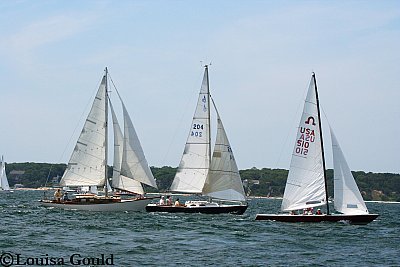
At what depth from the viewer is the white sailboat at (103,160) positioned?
2218 inches

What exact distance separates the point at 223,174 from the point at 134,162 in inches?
261

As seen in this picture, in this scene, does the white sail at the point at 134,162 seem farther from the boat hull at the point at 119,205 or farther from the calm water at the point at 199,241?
the calm water at the point at 199,241

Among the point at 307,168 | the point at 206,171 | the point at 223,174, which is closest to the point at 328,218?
the point at 307,168

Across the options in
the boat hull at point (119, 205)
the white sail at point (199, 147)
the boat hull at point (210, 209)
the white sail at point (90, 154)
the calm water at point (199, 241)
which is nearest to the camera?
the calm water at point (199, 241)

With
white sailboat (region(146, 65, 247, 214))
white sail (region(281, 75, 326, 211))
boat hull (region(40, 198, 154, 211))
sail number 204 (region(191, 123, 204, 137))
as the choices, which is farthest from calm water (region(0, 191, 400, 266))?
sail number 204 (region(191, 123, 204, 137))

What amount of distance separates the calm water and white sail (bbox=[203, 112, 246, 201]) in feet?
15.3

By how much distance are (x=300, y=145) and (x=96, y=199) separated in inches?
675

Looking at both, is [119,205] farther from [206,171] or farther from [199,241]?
[199,241]

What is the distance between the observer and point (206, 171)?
55.5 metres

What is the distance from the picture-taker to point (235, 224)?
45.8 m

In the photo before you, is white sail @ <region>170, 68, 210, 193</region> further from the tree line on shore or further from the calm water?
the tree line on shore

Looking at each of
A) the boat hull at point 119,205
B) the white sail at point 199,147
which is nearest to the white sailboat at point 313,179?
the white sail at point 199,147

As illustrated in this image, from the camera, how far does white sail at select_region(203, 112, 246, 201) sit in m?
54.0

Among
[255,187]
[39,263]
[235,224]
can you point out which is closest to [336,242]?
[235,224]
